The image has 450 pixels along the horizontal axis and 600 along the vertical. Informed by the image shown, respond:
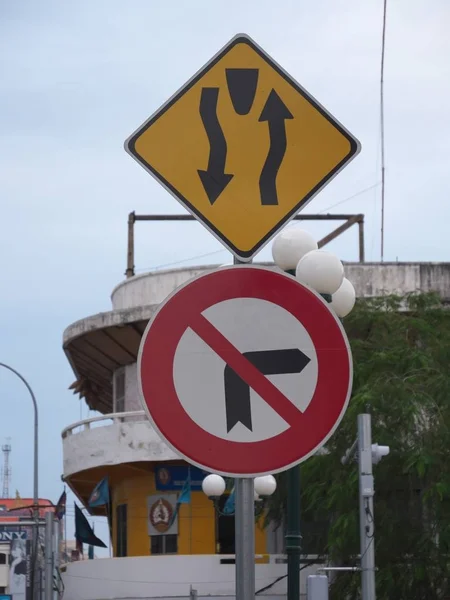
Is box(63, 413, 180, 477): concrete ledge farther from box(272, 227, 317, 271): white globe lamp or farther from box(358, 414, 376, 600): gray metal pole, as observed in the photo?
box(272, 227, 317, 271): white globe lamp

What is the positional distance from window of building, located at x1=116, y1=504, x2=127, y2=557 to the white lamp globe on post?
30376 millimetres

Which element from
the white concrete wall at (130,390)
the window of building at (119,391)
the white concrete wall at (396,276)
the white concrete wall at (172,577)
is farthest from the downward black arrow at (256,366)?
the window of building at (119,391)

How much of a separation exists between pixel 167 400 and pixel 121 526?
36.1 metres

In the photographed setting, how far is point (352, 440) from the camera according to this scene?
2361 cm

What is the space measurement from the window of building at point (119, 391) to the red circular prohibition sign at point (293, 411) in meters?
36.1

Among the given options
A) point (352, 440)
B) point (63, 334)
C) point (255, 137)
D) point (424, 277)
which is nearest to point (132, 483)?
point (63, 334)

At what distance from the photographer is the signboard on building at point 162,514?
37.6 meters

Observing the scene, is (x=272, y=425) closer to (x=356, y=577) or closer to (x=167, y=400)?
(x=167, y=400)

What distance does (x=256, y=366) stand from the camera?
4086 millimetres

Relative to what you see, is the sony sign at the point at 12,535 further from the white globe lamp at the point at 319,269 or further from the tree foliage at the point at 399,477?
the white globe lamp at the point at 319,269

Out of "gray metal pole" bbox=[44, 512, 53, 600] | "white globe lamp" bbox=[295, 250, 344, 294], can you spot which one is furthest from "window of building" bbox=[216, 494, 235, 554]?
"white globe lamp" bbox=[295, 250, 344, 294]

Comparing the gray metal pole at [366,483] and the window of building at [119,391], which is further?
the window of building at [119,391]

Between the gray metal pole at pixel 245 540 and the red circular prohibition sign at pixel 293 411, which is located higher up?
the red circular prohibition sign at pixel 293 411

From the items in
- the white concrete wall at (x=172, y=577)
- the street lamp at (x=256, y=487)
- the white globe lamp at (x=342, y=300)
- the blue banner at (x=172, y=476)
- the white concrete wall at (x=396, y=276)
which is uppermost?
the white concrete wall at (x=396, y=276)
